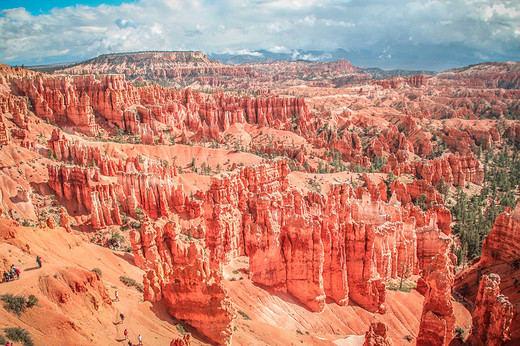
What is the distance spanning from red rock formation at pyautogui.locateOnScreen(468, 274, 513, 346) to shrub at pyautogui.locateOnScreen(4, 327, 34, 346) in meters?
18.5

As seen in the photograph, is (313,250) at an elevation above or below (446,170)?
above

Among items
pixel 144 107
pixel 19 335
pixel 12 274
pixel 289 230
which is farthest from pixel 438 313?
pixel 144 107

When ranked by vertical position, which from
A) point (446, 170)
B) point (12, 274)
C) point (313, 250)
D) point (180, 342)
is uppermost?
point (12, 274)

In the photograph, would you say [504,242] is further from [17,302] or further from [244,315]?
[17,302]

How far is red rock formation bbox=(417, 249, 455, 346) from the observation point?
1939cm

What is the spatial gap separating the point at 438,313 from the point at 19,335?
18.9 metres

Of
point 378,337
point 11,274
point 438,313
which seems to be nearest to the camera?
point 378,337

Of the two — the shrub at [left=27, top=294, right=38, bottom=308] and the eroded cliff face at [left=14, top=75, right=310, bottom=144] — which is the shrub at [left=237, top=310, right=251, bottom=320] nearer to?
the shrub at [left=27, top=294, right=38, bottom=308]

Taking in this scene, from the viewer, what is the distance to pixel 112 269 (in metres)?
24.8

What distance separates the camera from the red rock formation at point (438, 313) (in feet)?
63.6

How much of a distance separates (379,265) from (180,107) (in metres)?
76.2

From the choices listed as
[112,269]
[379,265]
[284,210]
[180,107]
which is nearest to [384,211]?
[379,265]

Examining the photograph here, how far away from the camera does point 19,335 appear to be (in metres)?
13.0

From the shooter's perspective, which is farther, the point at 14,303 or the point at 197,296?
the point at 197,296
